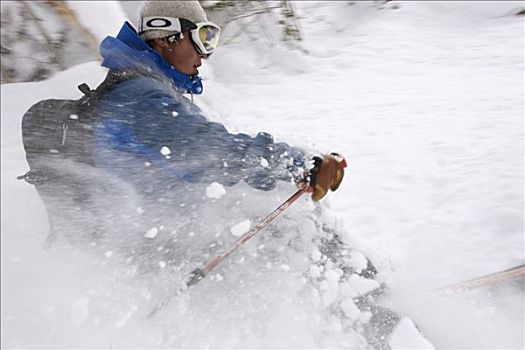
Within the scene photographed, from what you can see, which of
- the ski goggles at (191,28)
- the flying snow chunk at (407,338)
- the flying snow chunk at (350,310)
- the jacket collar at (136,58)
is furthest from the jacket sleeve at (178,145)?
the flying snow chunk at (407,338)

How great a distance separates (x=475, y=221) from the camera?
3576 millimetres

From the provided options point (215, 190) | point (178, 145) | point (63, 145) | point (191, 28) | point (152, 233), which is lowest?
point (152, 233)

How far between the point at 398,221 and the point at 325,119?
2.45 metres

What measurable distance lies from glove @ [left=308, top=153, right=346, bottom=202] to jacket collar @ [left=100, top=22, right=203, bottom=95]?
2.73 ft

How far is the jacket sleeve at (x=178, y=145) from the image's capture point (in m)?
2.27

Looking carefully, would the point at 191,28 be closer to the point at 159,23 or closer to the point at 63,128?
the point at 159,23

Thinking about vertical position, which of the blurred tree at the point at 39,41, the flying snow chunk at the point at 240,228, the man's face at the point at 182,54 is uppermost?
the man's face at the point at 182,54

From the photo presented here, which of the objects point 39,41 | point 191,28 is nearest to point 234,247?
point 191,28

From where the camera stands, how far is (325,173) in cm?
262

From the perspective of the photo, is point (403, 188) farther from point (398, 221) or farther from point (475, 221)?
point (475, 221)

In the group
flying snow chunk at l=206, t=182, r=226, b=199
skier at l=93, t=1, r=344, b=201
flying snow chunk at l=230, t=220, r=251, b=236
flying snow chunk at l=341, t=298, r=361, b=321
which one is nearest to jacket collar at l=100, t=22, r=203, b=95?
skier at l=93, t=1, r=344, b=201

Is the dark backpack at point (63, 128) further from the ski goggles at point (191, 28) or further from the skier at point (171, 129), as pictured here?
the ski goggles at point (191, 28)

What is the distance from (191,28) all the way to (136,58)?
1.42ft

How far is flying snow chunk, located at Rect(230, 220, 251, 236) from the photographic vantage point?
9.36 feet
